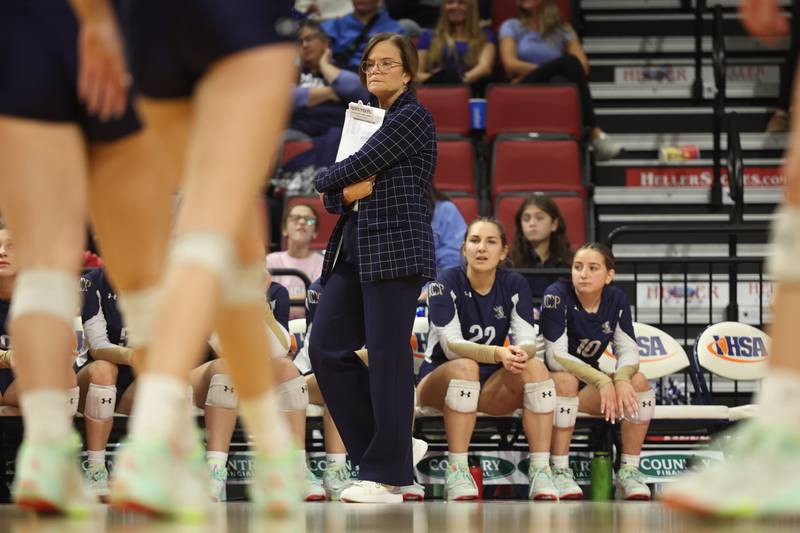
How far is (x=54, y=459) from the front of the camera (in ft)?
6.05

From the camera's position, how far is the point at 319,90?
349 inches

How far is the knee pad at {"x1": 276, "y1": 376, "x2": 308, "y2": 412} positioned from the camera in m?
5.86

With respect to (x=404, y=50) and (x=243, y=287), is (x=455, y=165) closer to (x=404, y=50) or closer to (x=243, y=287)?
(x=404, y=50)

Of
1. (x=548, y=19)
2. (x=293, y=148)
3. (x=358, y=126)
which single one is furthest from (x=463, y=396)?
(x=548, y=19)

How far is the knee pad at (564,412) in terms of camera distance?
615 cm

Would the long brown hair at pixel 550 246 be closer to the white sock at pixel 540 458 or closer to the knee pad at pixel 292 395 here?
the white sock at pixel 540 458

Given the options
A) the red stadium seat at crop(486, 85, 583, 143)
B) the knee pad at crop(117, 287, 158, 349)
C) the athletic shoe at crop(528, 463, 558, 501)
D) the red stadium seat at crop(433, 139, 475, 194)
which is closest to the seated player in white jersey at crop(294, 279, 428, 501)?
the athletic shoe at crop(528, 463, 558, 501)

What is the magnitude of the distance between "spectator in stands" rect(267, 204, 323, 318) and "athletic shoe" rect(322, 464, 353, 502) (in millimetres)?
1511

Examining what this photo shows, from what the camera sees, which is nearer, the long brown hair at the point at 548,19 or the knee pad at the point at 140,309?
the knee pad at the point at 140,309

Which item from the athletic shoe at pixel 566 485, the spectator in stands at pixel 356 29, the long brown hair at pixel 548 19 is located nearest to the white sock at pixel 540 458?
the athletic shoe at pixel 566 485

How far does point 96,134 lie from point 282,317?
13.8 feet

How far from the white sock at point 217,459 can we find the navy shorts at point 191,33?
4135mm

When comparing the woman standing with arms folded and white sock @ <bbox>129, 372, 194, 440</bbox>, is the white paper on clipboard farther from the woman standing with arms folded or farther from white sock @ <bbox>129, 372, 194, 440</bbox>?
white sock @ <bbox>129, 372, 194, 440</bbox>

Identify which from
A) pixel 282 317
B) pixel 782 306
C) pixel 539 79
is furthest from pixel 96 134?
pixel 539 79
